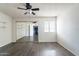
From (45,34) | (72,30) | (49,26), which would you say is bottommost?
(45,34)

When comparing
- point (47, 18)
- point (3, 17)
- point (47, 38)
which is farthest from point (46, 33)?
point (3, 17)

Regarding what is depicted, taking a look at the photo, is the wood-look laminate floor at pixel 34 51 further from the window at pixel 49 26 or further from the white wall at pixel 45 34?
the window at pixel 49 26

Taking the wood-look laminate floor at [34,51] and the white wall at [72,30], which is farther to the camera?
the wood-look laminate floor at [34,51]

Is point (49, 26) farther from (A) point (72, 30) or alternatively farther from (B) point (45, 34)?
(A) point (72, 30)

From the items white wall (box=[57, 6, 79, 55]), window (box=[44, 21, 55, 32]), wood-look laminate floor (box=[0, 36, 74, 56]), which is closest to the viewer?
white wall (box=[57, 6, 79, 55])

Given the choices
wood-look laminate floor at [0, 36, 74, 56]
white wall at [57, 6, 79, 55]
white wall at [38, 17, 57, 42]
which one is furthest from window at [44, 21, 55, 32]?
white wall at [57, 6, 79, 55]

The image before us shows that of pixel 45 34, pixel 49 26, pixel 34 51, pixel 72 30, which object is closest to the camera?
pixel 72 30

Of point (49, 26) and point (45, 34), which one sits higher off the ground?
point (49, 26)

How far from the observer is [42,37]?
8172 millimetres

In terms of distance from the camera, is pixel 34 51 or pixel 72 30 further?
pixel 34 51

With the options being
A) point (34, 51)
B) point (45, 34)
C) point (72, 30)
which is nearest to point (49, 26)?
point (45, 34)

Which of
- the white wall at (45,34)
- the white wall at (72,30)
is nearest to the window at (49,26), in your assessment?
the white wall at (45,34)

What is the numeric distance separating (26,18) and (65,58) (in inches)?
274

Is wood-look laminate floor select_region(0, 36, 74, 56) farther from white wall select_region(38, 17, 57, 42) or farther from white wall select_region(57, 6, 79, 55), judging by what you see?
white wall select_region(38, 17, 57, 42)
